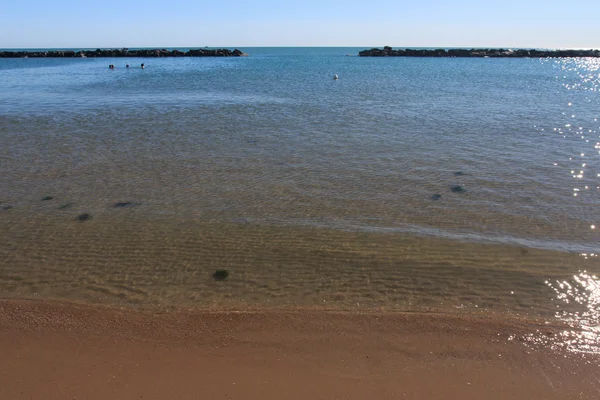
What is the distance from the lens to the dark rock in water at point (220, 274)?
26.0ft

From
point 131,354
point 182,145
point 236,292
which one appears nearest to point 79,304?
point 131,354

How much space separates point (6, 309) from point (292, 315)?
15.2ft

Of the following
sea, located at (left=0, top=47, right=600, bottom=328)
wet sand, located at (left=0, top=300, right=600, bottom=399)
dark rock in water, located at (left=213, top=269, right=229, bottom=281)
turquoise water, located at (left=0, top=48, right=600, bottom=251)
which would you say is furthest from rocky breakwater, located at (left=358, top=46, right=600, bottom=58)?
wet sand, located at (left=0, top=300, right=600, bottom=399)

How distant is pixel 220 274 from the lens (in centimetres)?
805

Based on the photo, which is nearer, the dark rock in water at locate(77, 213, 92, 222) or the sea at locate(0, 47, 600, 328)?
the sea at locate(0, 47, 600, 328)

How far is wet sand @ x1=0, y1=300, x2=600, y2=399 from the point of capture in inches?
206

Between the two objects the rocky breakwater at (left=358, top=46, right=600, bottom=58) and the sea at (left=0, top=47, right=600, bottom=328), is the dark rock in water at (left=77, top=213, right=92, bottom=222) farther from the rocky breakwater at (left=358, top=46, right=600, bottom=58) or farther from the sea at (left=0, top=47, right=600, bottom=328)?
the rocky breakwater at (left=358, top=46, right=600, bottom=58)

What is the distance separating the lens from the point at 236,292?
750 centimetres

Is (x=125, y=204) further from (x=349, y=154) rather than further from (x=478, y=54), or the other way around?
(x=478, y=54)

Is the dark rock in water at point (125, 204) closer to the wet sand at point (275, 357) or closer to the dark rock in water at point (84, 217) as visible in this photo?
the dark rock in water at point (84, 217)

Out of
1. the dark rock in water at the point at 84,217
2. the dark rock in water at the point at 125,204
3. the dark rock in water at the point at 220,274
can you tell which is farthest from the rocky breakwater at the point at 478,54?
the dark rock in water at the point at 220,274

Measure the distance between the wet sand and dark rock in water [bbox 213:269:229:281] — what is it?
1.08 m

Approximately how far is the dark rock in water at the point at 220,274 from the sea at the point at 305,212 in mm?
34

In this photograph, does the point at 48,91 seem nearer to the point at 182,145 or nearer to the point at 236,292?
the point at 182,145
